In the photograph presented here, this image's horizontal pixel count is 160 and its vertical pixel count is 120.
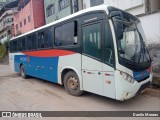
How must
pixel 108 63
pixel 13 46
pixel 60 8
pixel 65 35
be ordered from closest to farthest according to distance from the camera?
pixel 108 63 < pixel 65 35 < pixel 13 46 < pixel 60 8

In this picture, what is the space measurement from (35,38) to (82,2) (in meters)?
8.61

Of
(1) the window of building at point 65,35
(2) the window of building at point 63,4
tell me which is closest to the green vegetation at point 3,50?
(2) the window of building at point 63,4

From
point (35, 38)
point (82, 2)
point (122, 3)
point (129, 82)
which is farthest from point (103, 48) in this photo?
point (82, 2)

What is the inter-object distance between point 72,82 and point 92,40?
1809mm

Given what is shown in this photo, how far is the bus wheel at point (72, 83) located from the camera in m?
6.13

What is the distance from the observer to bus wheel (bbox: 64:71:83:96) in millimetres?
6127

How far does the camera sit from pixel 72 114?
480 centimetres

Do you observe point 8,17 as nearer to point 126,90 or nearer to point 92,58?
point 92,58

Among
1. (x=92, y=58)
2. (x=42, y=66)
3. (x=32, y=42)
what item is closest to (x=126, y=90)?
(x=92, y=58)

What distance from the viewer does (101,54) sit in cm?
495

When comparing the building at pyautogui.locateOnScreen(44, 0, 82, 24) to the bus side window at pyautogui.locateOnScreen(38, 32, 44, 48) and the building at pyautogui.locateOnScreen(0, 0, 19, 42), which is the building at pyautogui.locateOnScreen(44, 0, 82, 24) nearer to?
the bus side window at pyautogui.locateOnScreen(38, 32, 44, 48)

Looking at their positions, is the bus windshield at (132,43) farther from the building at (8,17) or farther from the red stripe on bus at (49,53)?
the building at (8,17)

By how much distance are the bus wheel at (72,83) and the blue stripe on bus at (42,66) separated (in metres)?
0.77

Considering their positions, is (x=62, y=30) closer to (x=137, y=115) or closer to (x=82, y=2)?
(x=137, y=115)
